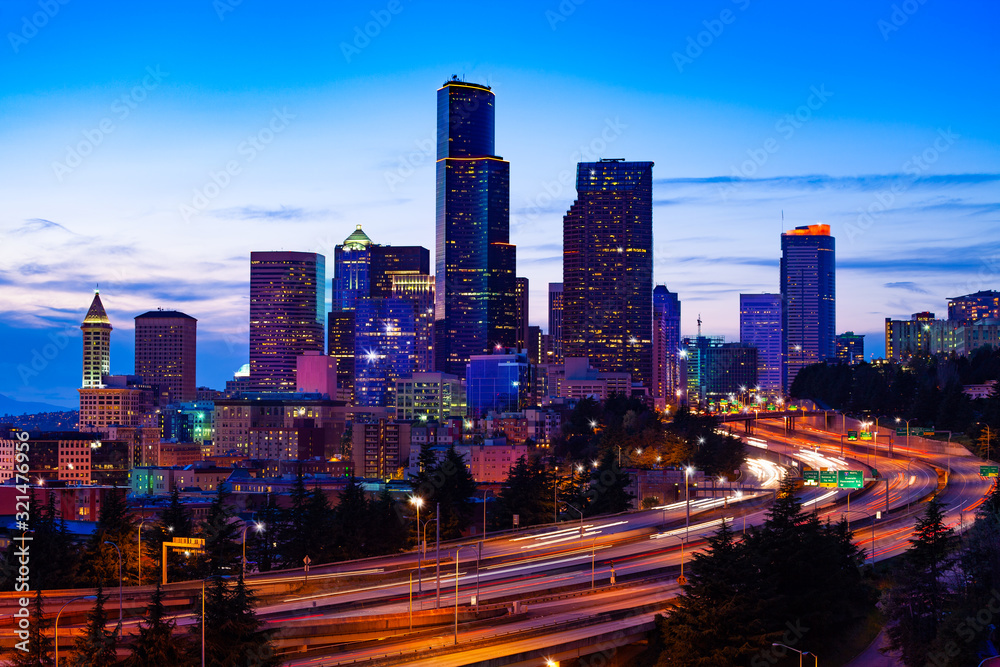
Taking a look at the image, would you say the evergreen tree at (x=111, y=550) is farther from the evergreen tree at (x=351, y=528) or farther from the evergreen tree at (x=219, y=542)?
the evergreen tree at (x=351, y=528)

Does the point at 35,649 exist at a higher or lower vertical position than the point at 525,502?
higher

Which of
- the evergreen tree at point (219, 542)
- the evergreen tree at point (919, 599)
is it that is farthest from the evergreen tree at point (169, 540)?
the evergreen tree at point (919, 599)

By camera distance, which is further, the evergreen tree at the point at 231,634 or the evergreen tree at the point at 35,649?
the evergreen tree at the point at 35,649

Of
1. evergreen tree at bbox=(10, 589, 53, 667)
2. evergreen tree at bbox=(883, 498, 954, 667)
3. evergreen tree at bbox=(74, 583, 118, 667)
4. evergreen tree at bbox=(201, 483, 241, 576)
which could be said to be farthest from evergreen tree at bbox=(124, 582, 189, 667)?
evergreen tree at bbox=(883, 498, 954, 667)

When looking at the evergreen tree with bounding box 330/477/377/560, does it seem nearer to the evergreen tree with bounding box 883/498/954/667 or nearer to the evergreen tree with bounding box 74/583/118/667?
the evergreen tree with bounding box 883/498/954/667

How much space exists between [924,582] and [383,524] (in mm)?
37643

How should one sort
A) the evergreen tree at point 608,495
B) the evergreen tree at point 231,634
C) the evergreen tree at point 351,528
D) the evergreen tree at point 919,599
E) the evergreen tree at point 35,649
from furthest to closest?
the evergreen tree at point 608,495, the evergreen tree at point 351,528, the evergreen tree at point 919,599, the evergreen tree at point 35,649, the evergreen tree at point 231,634

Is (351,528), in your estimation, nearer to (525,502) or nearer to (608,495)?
(525,502)

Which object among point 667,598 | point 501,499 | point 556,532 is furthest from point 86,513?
point 667,598

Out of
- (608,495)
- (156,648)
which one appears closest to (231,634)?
(156,648)

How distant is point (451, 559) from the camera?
62.0 m

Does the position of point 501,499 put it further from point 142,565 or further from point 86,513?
point 86,513

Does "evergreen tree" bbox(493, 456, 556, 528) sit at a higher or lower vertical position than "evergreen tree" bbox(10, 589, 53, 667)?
lower

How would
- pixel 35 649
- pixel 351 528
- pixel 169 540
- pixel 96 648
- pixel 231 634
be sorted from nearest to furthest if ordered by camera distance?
pixel 96 648 → pixel 231 634 → pixel 35 649 → pixel 169 540 → pixel 351 528
